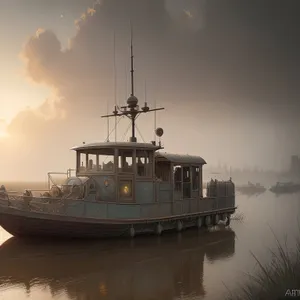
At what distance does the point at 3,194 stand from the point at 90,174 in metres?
4.21

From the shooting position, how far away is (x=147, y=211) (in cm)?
1898

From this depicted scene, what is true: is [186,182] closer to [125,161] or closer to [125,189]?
[125,161]

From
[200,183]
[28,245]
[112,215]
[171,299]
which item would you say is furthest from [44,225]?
[200,183]

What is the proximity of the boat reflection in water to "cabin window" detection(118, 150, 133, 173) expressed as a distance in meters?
3.36

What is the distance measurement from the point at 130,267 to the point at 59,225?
445 centimetres

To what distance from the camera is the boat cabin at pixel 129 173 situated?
1842 centimetres

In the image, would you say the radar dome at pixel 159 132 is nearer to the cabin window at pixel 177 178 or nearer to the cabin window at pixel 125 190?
the cabin window at pixel 177 178

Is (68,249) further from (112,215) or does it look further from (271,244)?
(271,244)

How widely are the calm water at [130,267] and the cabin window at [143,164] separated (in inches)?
126

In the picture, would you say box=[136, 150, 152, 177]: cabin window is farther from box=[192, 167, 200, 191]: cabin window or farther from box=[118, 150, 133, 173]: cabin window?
box=[192, 167, 200, 191]: cabin window

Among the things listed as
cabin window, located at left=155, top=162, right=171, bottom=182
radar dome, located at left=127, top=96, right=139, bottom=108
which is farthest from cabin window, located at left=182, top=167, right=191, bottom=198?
radar dome, located at left=127, top=96, right=139, bottom=108

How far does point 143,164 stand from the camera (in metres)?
19.4

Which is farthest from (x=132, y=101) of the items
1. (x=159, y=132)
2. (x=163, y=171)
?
(x=163, y=171)

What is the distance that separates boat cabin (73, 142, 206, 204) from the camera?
60.4ft
